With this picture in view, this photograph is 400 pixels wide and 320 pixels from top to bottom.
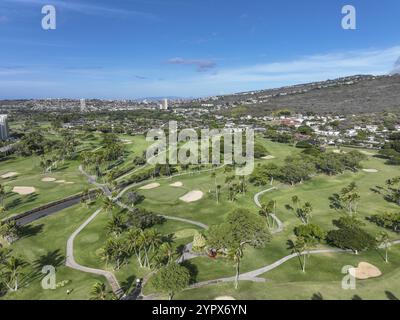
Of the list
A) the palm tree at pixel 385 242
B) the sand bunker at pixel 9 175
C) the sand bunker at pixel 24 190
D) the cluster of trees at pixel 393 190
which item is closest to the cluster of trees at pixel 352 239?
the palm tree at pixel 385 242

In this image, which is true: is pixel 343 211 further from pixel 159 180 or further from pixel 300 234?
pixel 159 180

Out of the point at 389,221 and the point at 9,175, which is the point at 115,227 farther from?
the point at 9,175

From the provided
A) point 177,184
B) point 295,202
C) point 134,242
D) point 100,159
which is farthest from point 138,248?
point 100,159

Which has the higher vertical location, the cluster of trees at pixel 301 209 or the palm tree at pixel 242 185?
the palm tree at pixel 242 185

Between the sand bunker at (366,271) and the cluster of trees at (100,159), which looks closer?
the sand bunker at (366,271)

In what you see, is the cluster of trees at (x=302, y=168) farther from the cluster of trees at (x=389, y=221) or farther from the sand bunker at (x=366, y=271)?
the sand bunker at (x=366, y=271)

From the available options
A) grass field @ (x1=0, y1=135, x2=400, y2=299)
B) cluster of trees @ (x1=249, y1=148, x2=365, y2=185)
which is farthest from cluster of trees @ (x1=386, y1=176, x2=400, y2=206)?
cluster of trees @ (x1=249, y1=148, x2=365, y2=185)

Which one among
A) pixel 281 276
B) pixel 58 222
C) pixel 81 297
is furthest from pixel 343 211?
pixel 58 222
